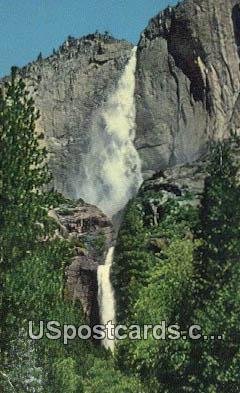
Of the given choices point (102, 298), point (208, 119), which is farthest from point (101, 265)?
point (208, 119)

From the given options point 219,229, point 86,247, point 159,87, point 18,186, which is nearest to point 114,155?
point 159,87

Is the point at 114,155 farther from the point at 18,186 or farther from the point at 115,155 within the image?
the point at 18,186

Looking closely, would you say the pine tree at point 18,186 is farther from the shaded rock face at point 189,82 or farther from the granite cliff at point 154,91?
the shaded rock face at point 189,82

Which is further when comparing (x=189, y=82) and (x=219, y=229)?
(x=189, y=82)

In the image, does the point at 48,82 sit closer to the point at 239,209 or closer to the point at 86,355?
the point at 86,355

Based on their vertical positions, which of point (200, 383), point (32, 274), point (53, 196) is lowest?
point (200, 383)

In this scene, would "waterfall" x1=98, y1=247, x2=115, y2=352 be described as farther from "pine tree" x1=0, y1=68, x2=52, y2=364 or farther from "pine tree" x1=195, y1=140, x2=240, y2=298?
"pine tree" x1=0, y1=68, x2=52, y2=364
